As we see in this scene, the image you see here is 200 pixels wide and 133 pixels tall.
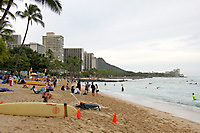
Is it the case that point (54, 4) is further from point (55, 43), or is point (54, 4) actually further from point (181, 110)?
point (55, 43)

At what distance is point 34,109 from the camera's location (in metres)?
5.90

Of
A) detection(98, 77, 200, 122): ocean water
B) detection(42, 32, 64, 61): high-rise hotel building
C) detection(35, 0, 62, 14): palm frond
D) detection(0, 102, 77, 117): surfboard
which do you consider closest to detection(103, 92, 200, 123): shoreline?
detection(98, 77, 200, 122): ocean water

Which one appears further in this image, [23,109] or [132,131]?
[132,131]

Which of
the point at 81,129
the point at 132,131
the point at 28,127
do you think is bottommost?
the point at 132,131

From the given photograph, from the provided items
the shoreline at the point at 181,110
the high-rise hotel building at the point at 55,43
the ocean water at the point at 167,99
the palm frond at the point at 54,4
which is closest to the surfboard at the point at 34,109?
the palm frond at the point at 54,4

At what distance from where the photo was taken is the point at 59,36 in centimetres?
13450

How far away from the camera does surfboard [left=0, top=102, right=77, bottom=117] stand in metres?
5.66

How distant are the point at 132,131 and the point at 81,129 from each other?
2323 millimetres

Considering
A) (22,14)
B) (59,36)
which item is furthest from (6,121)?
(59,36)

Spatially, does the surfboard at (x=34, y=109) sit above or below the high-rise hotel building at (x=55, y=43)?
below

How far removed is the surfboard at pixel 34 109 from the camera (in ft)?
18.6

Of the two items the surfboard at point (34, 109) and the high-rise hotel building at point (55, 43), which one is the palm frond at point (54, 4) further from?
the high-rise hotel building at point (55, 43)

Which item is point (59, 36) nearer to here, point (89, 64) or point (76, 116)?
point (89, 64)

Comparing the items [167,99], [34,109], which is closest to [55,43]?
[167,99]
